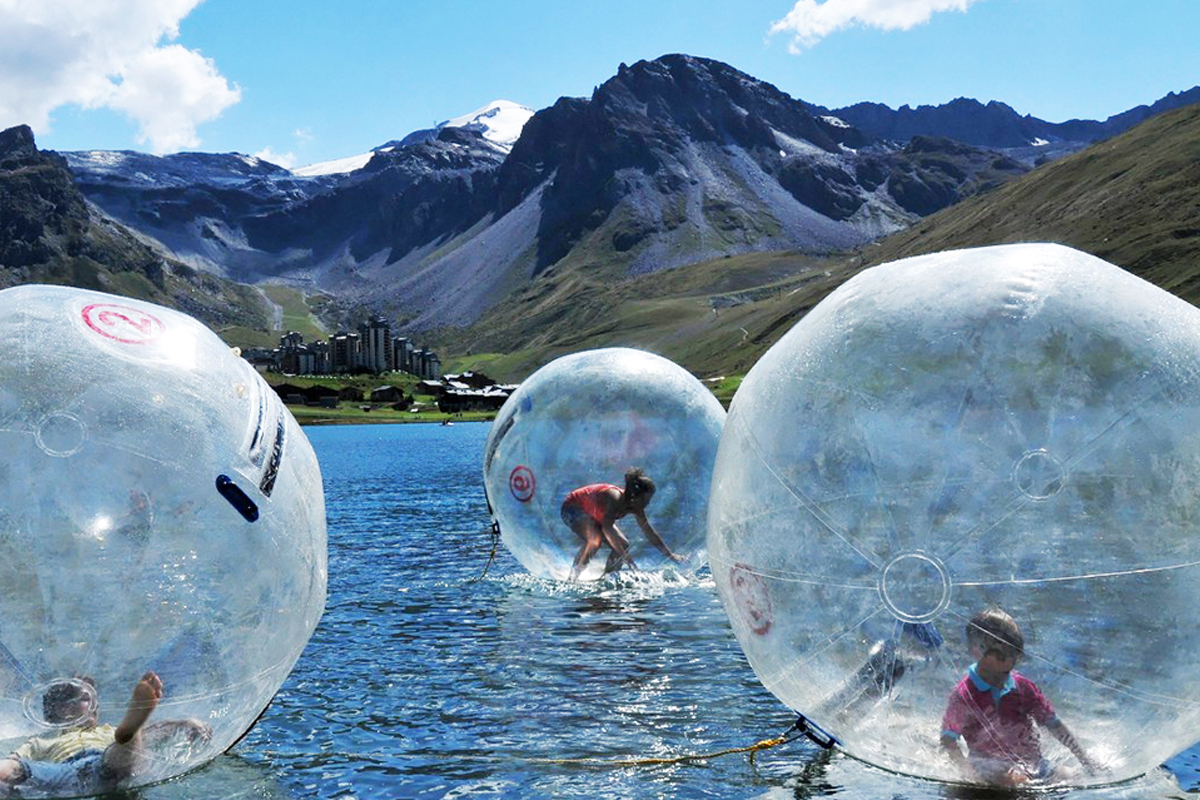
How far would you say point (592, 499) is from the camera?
18.7 m

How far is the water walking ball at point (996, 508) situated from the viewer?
329 inches

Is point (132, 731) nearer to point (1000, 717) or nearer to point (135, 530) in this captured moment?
point (135, 530)

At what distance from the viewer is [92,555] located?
8828 millimetres

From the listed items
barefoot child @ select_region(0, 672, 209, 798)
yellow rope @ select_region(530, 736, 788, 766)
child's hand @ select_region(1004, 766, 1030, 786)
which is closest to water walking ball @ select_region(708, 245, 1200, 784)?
child's hand @ select_region(1004, 766, 1030, 786)

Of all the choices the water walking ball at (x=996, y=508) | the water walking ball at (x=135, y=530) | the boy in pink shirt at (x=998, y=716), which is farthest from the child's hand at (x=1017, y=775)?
the water walking ball at (x=135, y=530)

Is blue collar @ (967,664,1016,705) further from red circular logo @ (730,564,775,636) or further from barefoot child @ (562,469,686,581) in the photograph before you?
barefoot child @ (562,469,686,581)

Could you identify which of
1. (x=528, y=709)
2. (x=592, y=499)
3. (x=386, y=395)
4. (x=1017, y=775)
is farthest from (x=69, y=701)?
(x=386, y=395)

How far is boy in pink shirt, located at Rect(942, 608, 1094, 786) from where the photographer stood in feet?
27.6

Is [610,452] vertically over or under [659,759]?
over

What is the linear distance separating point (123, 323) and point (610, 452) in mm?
9944

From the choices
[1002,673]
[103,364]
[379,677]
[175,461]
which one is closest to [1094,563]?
[1002,673]

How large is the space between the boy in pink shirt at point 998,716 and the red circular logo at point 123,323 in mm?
6424

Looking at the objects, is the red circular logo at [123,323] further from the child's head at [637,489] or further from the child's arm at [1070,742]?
the child's head at [637,489]

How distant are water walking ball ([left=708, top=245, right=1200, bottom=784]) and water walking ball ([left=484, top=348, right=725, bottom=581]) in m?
9.21
